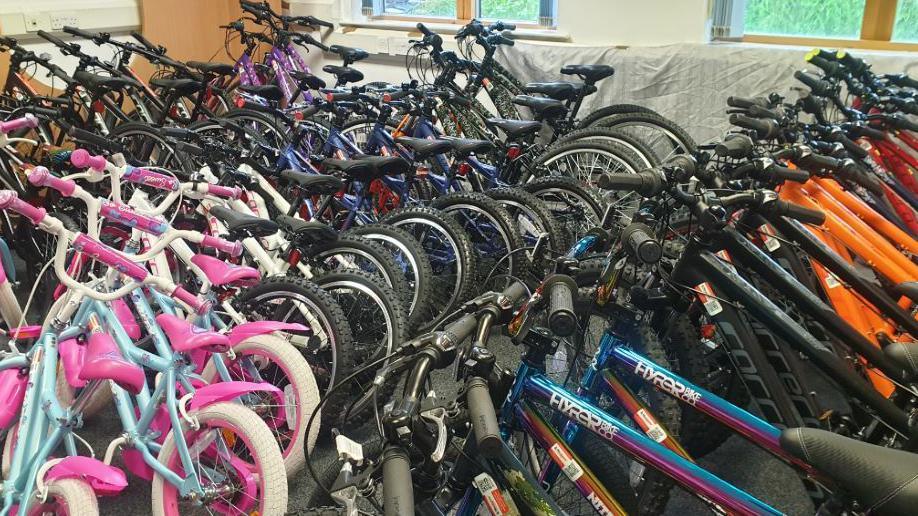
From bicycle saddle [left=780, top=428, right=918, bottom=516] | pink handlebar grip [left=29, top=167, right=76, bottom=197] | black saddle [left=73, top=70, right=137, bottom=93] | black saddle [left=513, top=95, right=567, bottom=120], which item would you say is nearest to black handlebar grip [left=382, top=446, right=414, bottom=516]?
bicycle saddle [left=780, top=428, right=918, bottom=516]

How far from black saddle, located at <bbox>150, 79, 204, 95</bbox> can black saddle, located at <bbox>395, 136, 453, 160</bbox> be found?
1.92 m

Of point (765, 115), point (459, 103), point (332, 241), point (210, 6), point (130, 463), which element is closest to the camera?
point (130, 463)

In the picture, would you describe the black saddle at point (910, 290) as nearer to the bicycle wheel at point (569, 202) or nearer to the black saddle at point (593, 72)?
the bicycle wheel at point (569, 202)

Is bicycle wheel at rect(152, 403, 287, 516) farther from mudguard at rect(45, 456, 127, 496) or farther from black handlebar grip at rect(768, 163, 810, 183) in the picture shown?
black handlebar grip at rect(768, 163, 810, 183)

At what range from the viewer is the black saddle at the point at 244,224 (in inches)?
84.2

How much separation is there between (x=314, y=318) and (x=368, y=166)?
2.25ft

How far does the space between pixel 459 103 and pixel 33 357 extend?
2525mm

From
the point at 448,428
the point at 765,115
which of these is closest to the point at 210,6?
the point at 765,115

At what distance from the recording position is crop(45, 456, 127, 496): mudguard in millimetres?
1741

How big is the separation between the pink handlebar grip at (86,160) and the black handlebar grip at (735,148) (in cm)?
188

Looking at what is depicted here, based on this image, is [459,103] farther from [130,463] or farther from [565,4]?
[130,463]

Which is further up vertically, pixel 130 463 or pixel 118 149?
pixel 118 149

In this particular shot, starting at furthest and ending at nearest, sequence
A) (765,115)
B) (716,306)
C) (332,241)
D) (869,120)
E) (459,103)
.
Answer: (459,103)
(869,120)
(765,115)
(332,241)
(716,306)

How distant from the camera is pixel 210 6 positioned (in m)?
5.74
